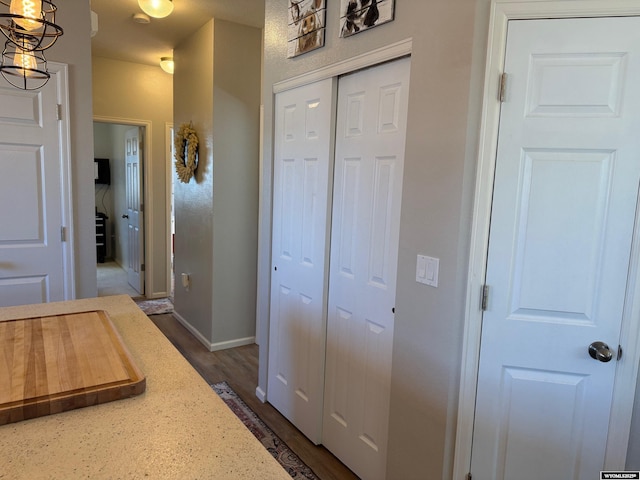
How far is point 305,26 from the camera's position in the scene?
2.23 metres

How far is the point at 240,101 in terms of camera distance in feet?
11.7

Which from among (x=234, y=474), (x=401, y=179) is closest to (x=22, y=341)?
(x=234, y=474)

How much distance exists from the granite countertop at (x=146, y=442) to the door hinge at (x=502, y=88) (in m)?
1.32

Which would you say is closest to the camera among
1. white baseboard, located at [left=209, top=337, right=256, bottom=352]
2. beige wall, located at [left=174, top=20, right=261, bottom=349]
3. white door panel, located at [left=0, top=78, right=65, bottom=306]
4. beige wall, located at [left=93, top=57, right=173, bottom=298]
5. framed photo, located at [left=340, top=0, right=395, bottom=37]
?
framed photo, located at [left=340, top=0, right=395, bottom=37]

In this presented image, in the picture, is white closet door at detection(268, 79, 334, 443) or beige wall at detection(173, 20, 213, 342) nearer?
white closet door at detection(268, 79, 334, 443)

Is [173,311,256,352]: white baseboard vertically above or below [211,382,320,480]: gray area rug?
above

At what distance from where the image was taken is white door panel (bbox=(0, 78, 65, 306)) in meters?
2.49

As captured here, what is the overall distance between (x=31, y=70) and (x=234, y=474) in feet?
4.83

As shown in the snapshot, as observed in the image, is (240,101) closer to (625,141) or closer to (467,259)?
(467,259)

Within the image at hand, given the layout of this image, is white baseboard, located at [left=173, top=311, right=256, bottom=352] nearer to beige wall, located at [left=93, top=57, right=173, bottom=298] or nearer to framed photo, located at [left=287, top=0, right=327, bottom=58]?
beige wall, located at [left=93, top=57, right=173, bottom=298]

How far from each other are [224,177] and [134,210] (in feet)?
8.59

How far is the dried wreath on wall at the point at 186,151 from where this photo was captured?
12.2ft

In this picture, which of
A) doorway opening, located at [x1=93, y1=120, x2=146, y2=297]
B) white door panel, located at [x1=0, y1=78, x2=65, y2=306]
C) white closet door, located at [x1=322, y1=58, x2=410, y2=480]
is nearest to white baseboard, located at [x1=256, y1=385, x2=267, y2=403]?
white closet door, located at [x1=322, y1=58, x2=410, y2=480]

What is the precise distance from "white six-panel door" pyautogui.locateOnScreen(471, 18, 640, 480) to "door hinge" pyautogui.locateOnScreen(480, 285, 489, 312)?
0.02 meters
